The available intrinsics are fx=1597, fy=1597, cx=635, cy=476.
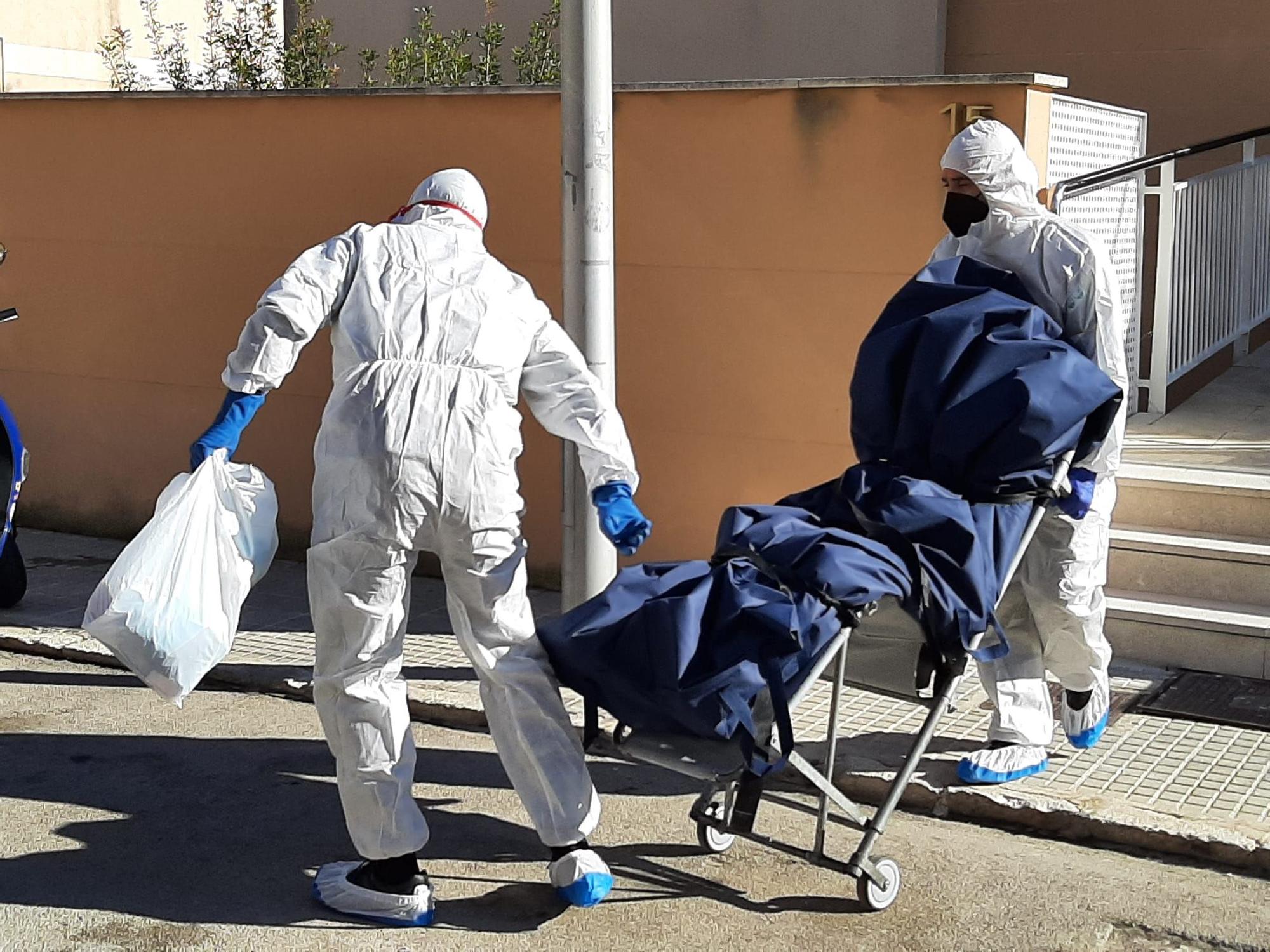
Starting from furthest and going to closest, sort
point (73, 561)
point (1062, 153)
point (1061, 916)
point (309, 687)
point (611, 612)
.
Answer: point (73, 561) → point (1062, 153) → point (309, 687) → point (1061, 916) → point (611, 612)

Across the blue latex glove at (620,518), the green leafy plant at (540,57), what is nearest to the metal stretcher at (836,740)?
the blue latex glove at (620,518)

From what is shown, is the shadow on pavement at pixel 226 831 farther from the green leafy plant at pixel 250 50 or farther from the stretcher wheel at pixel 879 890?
the green leafy plant at pixel 250 50

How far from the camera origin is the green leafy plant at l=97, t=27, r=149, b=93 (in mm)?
11297

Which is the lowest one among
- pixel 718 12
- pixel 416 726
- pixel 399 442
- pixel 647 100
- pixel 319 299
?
pixel 416 726

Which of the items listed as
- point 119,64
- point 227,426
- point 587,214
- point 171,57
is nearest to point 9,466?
point 587,214

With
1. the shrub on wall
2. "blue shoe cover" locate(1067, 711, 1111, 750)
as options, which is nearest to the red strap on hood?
"blue shoe cover" locate(1067, 711, 1111, 750)

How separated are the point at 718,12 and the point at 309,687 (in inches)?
259

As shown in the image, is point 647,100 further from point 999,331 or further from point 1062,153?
point 999,331

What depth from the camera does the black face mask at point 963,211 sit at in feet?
16.6

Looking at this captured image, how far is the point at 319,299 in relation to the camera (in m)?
4.18

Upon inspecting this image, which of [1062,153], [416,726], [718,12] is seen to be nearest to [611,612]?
[416,726]

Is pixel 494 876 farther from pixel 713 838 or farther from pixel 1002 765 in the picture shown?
pixel 1002 765

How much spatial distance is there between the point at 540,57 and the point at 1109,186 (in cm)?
495

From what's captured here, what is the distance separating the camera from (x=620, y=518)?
430 centimetres
